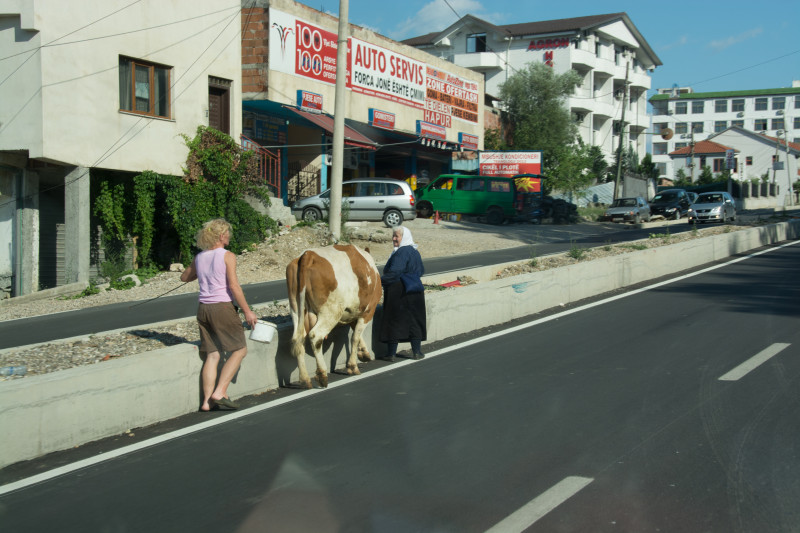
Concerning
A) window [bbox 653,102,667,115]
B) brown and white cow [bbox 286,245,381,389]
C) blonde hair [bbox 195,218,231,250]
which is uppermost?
window [bbox 653,102,667,115]

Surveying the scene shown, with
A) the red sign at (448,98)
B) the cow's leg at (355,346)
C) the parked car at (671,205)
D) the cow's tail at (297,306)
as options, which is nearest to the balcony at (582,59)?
the parked car at (671,205)

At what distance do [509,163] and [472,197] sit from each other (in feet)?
29.5

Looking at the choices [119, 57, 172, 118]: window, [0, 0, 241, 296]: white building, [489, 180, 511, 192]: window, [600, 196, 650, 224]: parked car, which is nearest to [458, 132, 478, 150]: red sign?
[489, 180, 511, 192]: window

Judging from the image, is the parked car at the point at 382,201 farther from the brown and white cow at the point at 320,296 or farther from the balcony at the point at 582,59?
the balcony at the point at 582,59

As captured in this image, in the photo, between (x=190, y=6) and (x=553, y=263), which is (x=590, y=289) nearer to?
(x=553, y=263)

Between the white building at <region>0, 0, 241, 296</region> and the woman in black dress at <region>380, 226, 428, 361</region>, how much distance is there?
1240cm

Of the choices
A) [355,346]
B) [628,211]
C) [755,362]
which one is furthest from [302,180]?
[755,362]

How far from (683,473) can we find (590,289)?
935 cm

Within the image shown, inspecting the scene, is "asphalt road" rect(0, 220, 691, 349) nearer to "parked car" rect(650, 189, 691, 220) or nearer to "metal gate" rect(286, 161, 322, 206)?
"metal gate" rect(286, 161, 322, 206)

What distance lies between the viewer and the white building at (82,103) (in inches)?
701

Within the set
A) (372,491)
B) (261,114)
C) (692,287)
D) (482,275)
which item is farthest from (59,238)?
(372,491)

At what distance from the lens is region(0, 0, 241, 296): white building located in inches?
701

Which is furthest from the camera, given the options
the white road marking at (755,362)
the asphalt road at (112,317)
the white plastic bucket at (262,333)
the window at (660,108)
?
the window at (660,108)

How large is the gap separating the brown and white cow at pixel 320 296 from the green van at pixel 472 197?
2620 cm
